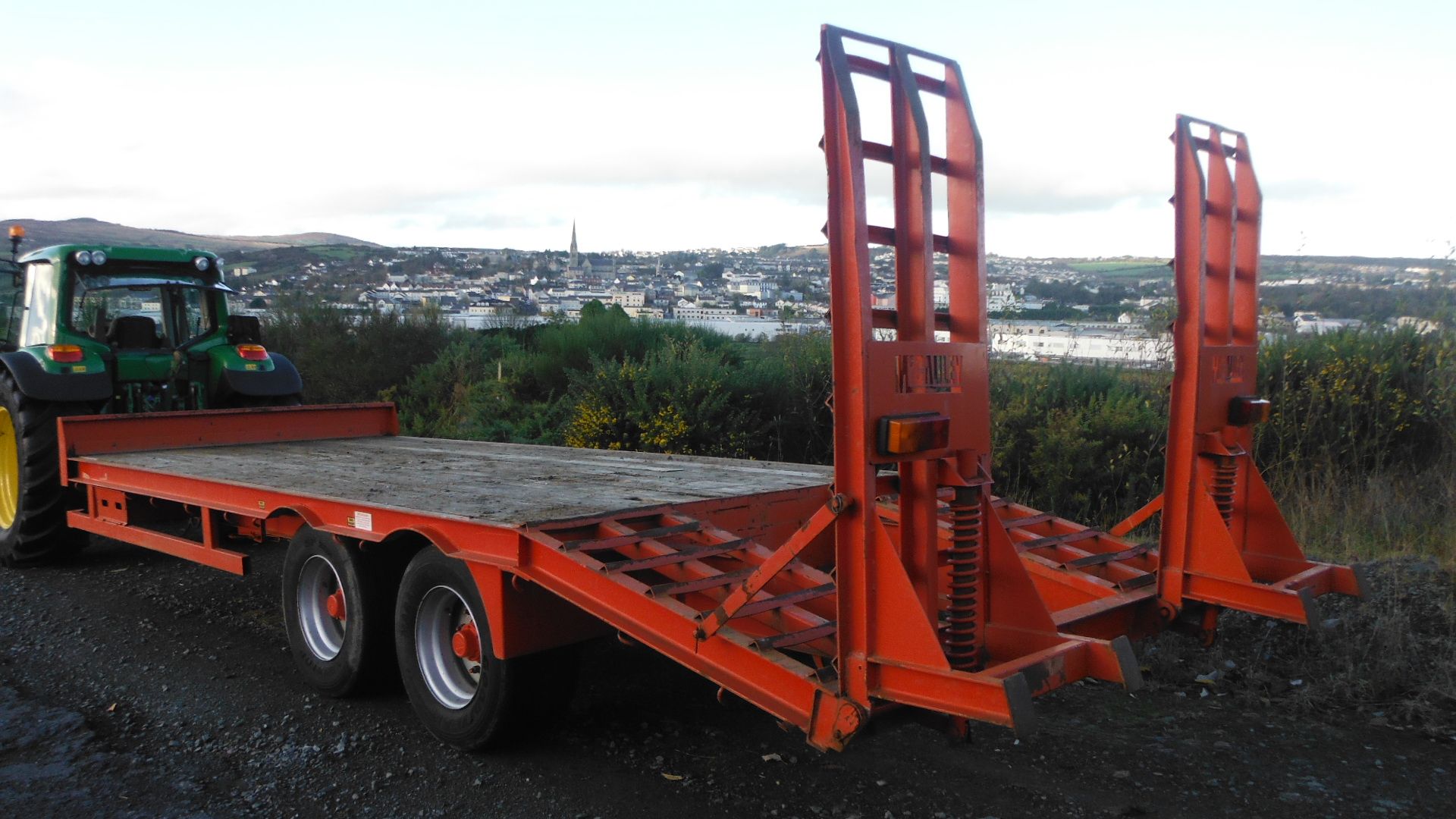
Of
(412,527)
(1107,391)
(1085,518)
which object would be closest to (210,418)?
(412,527)

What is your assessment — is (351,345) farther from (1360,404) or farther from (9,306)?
(1360,404)

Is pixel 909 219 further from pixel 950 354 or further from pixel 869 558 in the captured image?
pixel 869 558

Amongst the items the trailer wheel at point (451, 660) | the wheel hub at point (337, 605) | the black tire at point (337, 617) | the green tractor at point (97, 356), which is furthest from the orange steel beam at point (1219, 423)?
the green tractor at point (97, 356)

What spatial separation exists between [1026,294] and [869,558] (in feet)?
26.4

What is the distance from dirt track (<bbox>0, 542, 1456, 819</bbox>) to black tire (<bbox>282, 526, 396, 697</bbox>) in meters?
0.15

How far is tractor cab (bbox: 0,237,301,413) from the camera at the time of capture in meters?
7.87

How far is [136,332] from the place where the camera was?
8477 mm

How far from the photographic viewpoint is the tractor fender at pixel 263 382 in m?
8.52

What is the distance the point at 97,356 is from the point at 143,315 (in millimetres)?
714

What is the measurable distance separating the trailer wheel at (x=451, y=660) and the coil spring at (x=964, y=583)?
5.68 ft

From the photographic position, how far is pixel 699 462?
6.72m

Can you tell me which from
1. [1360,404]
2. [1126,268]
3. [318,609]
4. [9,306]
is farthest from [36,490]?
[1126,268]

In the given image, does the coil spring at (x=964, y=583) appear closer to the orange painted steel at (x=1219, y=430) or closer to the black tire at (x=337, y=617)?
the orange painted steel at (x=1219, y=430)

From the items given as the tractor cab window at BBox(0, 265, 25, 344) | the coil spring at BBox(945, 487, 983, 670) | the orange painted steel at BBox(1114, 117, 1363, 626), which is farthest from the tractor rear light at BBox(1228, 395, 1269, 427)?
the tractor cab window at BBox(0, 265, 25, 344)
